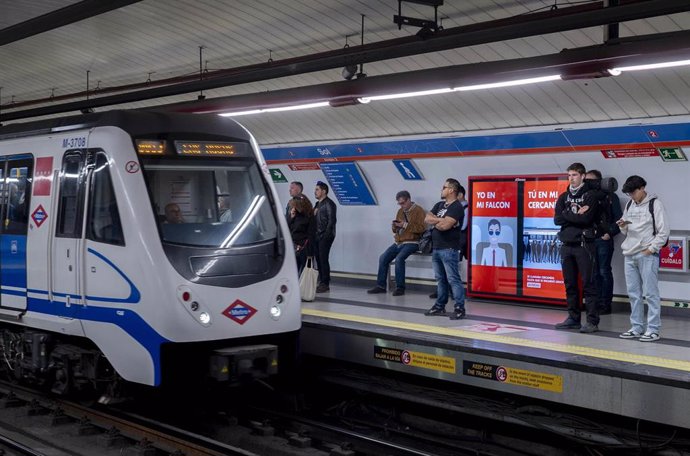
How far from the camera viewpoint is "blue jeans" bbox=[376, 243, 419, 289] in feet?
41.1

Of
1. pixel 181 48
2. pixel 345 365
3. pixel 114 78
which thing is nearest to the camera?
pixel 345 365

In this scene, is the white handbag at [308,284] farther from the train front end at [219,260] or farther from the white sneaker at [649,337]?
the white sneaker at [649,337]

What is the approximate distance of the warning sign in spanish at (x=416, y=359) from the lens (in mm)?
8234

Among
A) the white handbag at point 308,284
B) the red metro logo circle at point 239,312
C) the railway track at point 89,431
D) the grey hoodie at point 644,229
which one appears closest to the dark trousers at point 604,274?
the grey hoodie at point 644,229

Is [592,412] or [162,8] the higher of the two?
[162,8]

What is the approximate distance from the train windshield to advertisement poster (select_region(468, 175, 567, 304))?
452 centimetres

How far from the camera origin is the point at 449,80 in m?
8.88

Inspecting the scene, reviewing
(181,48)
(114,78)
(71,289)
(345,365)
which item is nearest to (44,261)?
(71,289)

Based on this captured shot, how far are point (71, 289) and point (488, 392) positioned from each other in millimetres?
4159

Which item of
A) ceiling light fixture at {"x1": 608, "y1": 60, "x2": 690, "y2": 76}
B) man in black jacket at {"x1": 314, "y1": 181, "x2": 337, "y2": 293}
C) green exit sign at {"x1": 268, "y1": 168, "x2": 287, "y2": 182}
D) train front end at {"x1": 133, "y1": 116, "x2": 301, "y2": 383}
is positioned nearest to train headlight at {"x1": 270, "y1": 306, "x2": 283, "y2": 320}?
train front end at {"x1": 133, "y1": 116, "x2": 301, "y2": 383}

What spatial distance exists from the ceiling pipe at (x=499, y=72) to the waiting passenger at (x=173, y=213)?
9.83 feet

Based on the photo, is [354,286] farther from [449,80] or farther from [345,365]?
[449,80]

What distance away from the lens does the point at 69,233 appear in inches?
322

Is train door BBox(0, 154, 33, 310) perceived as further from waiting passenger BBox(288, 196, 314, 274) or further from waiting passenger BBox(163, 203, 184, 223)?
waiting passenger BBox(288, 196, 314, 274)
